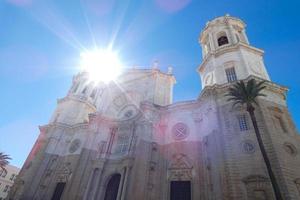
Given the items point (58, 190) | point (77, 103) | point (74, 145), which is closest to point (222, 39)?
point (77, 103)

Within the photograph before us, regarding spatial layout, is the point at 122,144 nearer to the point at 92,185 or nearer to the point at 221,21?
the point at 92,185

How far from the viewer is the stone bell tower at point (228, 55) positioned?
23.5 metres

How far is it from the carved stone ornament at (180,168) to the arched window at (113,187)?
273 inches

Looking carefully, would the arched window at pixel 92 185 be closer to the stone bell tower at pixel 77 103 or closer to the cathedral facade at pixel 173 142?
the cathedral facade at pixel 173 142

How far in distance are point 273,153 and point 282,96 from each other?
8.09 metres

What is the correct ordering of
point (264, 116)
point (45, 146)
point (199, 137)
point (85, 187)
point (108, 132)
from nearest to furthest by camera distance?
point (264, 116) → point (199, 137) → point (85, 187) → point (108, 132) → point (45, 146)

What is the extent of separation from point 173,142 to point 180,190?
5.05 meters

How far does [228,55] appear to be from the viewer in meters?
25.3

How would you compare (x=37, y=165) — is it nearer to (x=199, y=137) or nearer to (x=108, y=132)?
(x=108, y=132)

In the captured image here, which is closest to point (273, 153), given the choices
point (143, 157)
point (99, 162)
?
point (143, 157)

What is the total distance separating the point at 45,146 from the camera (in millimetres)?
31516

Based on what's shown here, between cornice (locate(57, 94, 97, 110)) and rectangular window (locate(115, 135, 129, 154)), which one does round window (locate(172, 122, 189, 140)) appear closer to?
rectangular window (locate(115, 135, 129, 154))

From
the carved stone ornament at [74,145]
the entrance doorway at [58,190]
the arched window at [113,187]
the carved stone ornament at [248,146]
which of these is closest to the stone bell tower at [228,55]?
the carved stone ornament at [248,146]

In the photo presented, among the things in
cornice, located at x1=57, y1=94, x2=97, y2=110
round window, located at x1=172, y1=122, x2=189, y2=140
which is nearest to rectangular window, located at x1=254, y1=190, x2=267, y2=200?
round window, located at x1=172, y1=122, x2=189, y2=140
